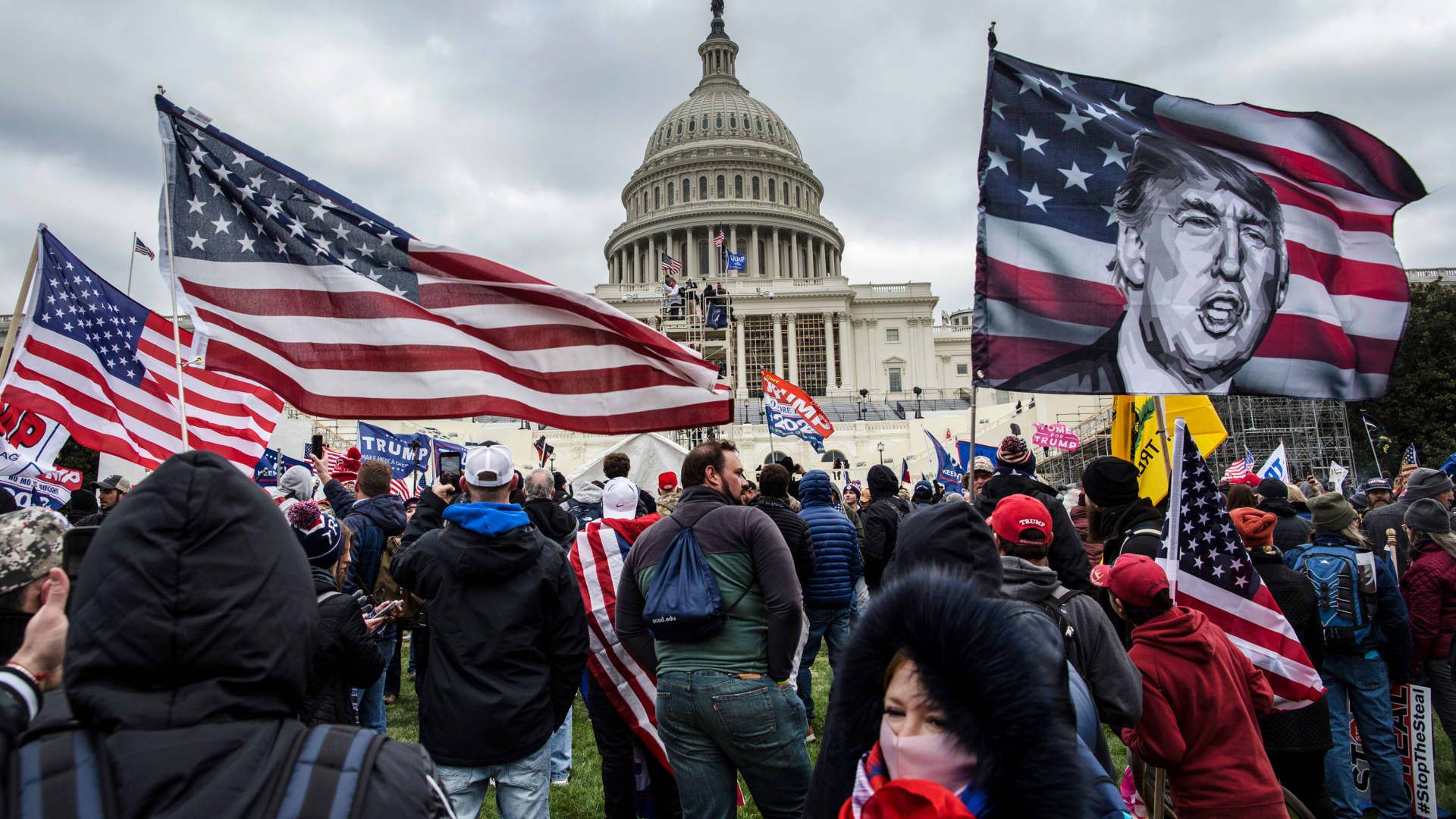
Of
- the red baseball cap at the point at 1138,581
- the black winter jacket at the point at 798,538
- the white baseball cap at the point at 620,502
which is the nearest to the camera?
the red baseball cap at the point at 1138,581

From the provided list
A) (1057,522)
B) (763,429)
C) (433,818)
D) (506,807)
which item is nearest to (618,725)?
(506,807)

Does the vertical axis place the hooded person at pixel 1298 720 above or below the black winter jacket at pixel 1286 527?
below

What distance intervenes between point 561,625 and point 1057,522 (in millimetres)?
2248

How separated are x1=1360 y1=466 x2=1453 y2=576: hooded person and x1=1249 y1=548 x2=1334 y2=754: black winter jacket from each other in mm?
1510

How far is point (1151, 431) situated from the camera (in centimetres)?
596

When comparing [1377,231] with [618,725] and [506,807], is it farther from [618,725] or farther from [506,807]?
[506,807]

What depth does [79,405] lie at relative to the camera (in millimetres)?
6586

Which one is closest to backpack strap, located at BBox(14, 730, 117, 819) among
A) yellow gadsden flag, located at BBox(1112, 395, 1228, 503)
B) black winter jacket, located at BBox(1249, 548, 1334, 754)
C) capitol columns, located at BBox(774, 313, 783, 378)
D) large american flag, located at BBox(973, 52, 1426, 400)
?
large american flag, located at BBox(973, 52, 1426, 400)

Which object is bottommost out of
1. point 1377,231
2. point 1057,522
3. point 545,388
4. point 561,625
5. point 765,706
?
point 765,706

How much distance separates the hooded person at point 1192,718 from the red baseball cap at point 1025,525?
0.30 meters

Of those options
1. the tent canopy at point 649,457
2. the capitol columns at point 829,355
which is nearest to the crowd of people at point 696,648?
the tent canopy at point 649,457

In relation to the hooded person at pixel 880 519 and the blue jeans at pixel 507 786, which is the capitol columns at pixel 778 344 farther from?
the blue jeans at pixel 507 786

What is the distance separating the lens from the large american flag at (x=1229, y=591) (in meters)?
3.71

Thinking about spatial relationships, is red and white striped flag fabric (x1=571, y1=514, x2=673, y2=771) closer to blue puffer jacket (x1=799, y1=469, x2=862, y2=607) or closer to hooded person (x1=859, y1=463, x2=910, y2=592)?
blue puffer jacket (x1=799, y1=469, x2=862, y2=607)
